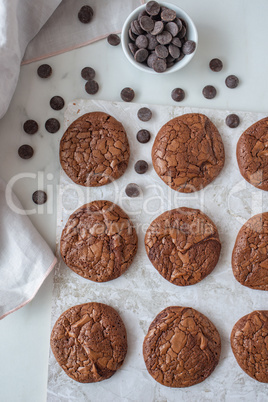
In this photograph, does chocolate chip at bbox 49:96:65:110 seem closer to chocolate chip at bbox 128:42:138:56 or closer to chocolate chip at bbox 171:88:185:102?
chocolate chip at bbox 128:42:138:56

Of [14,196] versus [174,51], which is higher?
[174,51]

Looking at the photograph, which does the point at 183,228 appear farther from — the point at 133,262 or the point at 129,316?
the point at 129,316

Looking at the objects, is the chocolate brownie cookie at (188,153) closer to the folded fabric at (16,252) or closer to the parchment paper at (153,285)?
the parchment paper at (153,285)

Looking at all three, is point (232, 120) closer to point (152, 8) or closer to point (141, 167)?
point (141, 167)

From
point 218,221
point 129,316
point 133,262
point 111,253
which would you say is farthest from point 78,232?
point 218,221

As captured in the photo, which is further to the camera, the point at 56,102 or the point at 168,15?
the point at 56,102

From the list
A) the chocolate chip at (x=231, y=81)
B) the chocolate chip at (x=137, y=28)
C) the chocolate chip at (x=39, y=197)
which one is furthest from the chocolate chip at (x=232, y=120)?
the chocolate chip at (x=39, y=197)

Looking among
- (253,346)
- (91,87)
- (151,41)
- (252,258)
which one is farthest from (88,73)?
(253,346)

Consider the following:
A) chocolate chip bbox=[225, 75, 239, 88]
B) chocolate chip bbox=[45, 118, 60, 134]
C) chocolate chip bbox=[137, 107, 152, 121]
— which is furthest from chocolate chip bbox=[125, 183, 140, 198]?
chocolate chip bbox=[225, 75, 239, 88]
